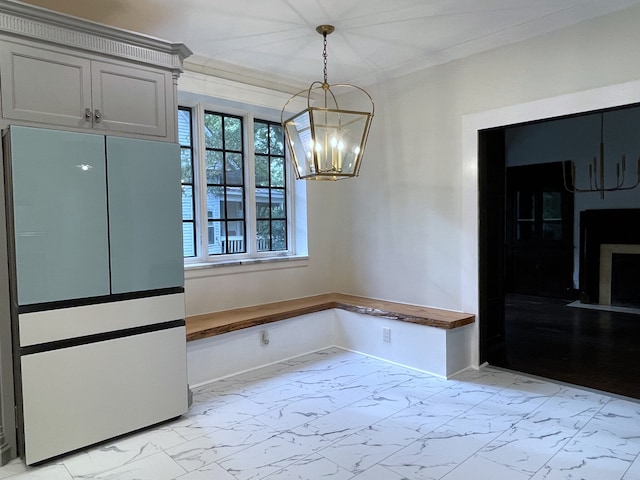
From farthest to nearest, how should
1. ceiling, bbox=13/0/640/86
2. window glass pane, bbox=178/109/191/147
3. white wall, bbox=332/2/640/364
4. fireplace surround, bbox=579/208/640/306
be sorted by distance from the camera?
fireplace surround, bbox=579/208/640/306
window glass pane, bbox=178/109/191/147
white wall, bbox=332/2/640/364
ceiling, bbox=13/0/640/86

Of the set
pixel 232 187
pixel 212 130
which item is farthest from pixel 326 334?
pixel 212 130

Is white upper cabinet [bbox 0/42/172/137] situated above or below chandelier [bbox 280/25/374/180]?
above

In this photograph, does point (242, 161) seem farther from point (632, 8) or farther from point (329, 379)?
point (632, 8)

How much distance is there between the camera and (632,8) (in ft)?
8.84

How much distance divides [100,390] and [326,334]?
2260 mm

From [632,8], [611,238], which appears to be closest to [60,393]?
[632,8]

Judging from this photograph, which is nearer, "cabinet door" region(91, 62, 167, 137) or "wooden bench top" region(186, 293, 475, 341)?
"cabinet door" region(91, 62, 167, 137)

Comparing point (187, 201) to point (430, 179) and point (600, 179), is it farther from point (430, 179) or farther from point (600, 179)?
point (600, 179)

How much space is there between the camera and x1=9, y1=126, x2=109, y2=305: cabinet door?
2.15 metres

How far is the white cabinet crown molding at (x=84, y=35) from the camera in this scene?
6.99ft

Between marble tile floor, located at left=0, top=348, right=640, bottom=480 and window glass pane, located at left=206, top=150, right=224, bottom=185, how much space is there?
5.91 ft

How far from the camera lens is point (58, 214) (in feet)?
7.37

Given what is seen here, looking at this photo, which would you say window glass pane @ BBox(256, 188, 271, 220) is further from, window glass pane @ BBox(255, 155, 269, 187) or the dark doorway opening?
the dark doorway opening

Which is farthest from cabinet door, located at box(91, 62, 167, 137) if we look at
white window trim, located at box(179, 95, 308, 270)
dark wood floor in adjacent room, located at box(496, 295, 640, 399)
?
dark wood floor in adjacent room, located at box(496, 295, 640, 399)
